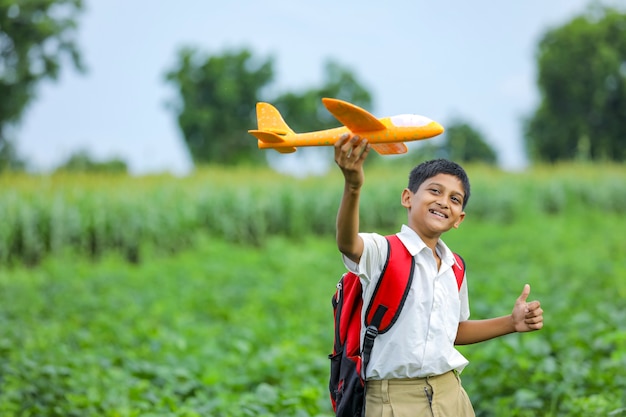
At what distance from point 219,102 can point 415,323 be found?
32.3 metres

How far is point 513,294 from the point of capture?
785cm

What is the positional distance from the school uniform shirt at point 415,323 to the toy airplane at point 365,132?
308mm

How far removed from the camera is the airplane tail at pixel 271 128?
8.25 ft

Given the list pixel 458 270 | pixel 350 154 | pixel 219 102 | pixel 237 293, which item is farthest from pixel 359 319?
pixel 219 102

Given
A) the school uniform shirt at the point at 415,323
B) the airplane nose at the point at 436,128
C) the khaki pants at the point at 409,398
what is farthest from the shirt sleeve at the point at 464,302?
the airplane nose at the point at 436,128

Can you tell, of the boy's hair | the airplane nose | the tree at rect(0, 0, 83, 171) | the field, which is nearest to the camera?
the airplane nose

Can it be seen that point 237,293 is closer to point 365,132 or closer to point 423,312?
point 423,312

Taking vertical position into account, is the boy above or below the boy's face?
below

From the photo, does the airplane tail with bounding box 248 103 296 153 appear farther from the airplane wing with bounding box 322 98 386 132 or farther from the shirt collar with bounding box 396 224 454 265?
the shirt collar with bounding box 396 224 454 265

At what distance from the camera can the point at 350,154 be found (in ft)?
7.40

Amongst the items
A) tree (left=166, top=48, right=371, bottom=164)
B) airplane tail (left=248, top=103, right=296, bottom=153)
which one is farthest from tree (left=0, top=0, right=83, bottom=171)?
airplane tail (left=248, top=103, right=296, bottom=153)

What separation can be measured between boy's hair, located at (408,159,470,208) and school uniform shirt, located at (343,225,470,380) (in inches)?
6.3

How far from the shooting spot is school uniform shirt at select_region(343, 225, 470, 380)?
8.20 ft

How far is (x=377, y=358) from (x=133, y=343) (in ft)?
15.1
